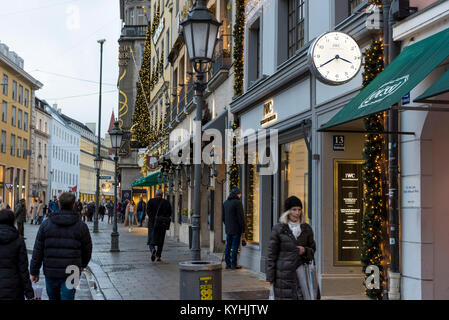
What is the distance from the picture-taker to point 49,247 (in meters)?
7.23

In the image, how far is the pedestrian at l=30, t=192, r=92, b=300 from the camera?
7.19 metres

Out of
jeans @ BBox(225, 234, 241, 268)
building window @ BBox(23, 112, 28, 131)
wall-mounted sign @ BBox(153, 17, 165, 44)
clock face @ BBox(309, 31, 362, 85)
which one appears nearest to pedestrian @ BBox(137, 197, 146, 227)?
wall-mounted sign @ BBox(153, 17, 165, 44)

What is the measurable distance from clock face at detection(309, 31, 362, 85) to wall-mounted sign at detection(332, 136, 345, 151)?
2.00 m

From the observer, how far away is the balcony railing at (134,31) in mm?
56031

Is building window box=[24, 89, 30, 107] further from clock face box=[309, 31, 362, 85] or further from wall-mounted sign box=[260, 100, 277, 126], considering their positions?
clock face box=[309, 31, 362, 85]

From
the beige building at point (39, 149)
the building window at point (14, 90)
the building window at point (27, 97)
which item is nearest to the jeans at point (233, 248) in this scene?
the building window at point (14, 90)

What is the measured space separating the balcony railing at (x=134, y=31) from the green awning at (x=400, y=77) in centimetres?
4971

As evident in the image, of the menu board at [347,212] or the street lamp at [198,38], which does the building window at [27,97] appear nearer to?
the menu board at [347,212]

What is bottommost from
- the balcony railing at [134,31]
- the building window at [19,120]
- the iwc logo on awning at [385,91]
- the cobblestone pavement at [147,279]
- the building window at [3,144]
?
the cobblestone pavement at [147,279]

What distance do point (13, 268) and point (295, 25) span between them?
28.7ft

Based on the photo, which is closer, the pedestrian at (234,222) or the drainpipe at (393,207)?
the drainpipe at (393,207)

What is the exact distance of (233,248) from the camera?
48.8 ft

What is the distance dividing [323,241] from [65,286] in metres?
5.15
